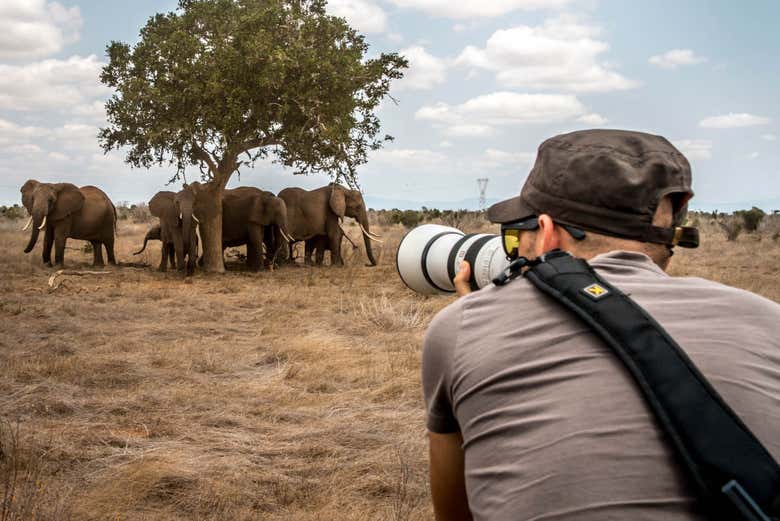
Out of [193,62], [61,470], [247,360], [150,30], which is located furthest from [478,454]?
[150,30]

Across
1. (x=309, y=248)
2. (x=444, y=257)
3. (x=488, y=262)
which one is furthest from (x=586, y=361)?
(x=309, y=248)

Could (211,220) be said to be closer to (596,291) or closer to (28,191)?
(28,191)

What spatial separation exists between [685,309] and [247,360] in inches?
283

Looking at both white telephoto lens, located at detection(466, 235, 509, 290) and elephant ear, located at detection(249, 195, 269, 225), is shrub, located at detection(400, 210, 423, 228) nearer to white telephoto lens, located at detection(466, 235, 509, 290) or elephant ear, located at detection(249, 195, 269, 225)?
elephant ear, located at detection(249, 195, 269, 225)

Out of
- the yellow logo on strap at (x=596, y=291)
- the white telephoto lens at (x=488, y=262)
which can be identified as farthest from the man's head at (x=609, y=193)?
the white telephoto lens at (x=488, y=262)

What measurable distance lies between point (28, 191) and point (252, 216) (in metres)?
4.85

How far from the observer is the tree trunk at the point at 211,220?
18.3m

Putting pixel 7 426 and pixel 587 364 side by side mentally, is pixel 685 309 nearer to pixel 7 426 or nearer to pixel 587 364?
pixel 587 364

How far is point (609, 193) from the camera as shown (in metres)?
1.98

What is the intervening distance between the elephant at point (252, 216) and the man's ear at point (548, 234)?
17.3 meters

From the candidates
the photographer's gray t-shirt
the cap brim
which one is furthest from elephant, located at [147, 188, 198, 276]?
the photographer's gray t-shirt

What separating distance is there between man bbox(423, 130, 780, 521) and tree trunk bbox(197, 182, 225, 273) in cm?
1668

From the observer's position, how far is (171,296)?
13.6 meters

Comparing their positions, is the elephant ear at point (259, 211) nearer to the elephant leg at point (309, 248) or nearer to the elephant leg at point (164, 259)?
the elephant leg at point (164, 259)
